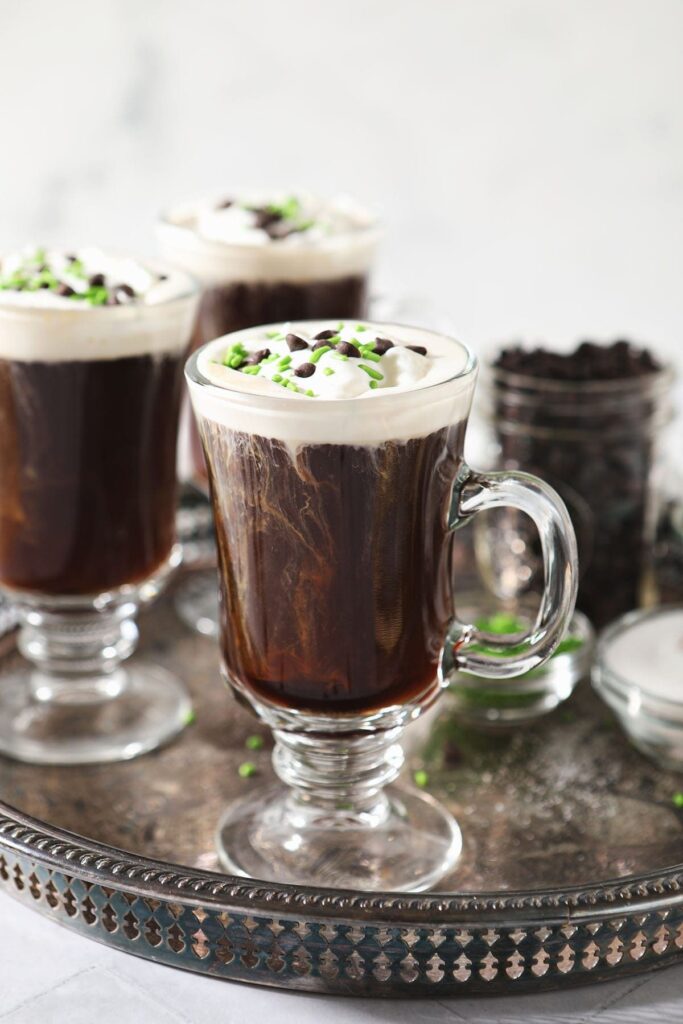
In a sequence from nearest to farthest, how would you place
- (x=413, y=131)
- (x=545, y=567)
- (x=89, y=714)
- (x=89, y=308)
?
(x=545, y=567) → (x=89, y=308) → (x=89, y=714) → (x=413, y=131)

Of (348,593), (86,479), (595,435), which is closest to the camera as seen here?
(348,593)

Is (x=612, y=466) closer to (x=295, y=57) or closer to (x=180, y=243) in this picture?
(x=180, y=243)

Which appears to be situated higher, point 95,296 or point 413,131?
point 95,296

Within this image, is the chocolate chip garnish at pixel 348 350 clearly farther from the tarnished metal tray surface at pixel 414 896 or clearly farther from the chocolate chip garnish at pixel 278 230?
the chocolate chip garnish at pixel 278 230

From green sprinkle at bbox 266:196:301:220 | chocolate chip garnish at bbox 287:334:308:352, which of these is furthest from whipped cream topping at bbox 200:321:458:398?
green sprinkle at bbox 266:196:301:220

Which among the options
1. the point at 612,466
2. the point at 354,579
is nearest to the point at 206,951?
the point at 354,579

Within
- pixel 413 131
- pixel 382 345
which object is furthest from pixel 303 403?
pixel 413 131

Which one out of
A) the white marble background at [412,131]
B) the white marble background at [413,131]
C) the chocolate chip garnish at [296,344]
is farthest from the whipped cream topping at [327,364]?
the white marble background at [413,131]

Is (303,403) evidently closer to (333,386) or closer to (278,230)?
(333,386)
